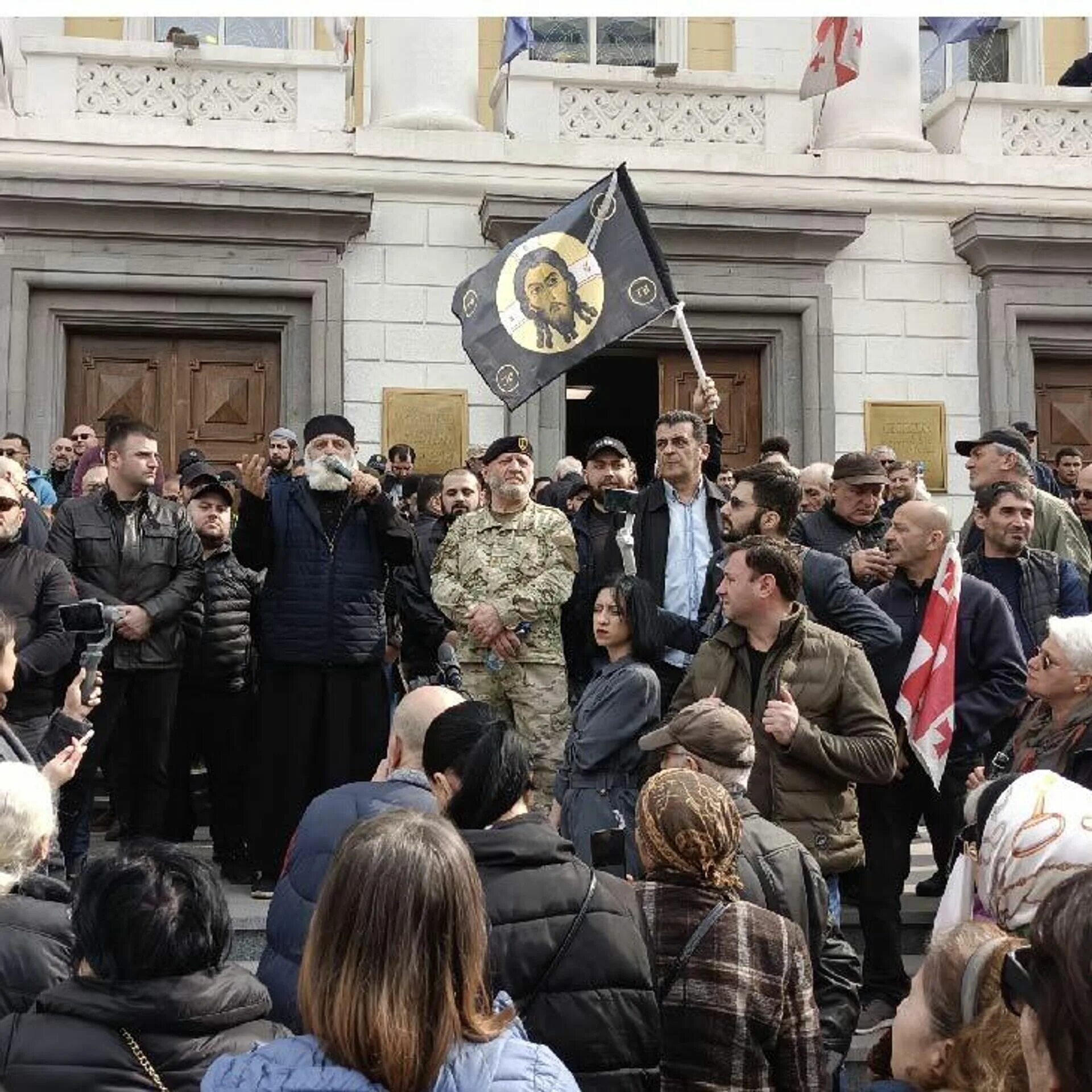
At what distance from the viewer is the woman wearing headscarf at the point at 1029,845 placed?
9.64ft

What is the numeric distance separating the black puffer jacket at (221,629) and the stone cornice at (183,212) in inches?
246

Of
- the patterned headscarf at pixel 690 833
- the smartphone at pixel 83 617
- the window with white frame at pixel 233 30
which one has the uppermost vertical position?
the window with white frame at pixel 233 30

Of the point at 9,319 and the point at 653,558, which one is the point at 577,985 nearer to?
the point at 653,558

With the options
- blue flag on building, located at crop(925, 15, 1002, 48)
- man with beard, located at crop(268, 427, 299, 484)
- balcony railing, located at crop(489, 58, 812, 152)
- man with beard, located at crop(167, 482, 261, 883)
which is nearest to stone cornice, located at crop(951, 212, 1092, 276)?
blue flag on building, located at crop(925, 15, 1002, 48)

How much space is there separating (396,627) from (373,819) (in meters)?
5.68

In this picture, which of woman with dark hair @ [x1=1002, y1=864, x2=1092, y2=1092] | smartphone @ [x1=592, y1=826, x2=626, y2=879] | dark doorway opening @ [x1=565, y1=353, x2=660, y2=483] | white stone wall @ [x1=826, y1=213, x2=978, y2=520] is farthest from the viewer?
dark doorway opening @ [x1=565, y1=353, x2=660, y2=483]

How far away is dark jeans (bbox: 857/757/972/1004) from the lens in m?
5.55

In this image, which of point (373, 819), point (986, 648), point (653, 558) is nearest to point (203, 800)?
point (653, 558)

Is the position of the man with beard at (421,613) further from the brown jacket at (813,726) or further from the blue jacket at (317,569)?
the brown jacket at (813,726)

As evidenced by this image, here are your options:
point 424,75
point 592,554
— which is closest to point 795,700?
point 592,554

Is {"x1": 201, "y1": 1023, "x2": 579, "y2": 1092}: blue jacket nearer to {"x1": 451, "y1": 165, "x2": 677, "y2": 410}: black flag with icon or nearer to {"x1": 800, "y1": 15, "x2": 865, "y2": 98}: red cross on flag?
{"x1": 451, "y1": 165, "x2": 677, "y2": 410}: black flag with icon

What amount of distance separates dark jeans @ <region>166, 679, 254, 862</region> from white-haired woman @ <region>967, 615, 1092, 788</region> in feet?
12.3

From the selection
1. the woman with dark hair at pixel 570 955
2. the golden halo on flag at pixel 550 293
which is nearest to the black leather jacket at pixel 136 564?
the golden halo on flag at pixel 550 293

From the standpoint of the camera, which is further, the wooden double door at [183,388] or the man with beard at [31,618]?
the wooden double door at [183,388]
